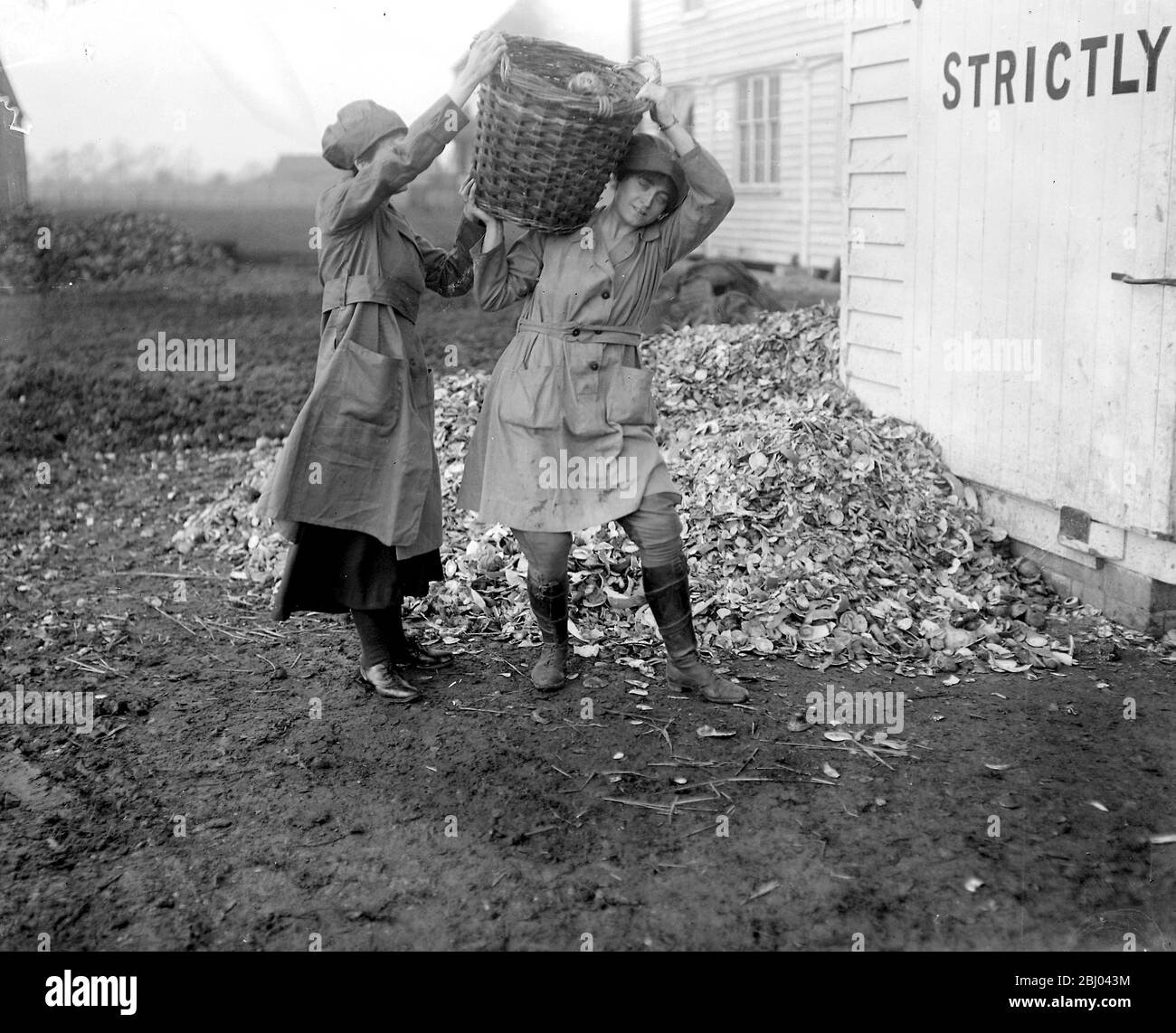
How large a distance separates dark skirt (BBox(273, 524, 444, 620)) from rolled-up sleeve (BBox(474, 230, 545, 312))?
101 centimetres

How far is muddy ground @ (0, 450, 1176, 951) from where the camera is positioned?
3.25 metres

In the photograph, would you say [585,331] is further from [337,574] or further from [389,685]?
[389,685]

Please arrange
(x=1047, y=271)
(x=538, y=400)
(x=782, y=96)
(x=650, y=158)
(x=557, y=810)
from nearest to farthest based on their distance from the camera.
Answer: (x=557, y=810) → (x=650, y=158) → (x=538, y=400) → (x=1047, y=271) → (x=782, y=96)

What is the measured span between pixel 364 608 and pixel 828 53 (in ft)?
44.5

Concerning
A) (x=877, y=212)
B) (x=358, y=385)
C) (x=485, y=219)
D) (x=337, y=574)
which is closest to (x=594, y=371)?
(x=485, y=219)

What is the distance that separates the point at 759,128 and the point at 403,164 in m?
14.8

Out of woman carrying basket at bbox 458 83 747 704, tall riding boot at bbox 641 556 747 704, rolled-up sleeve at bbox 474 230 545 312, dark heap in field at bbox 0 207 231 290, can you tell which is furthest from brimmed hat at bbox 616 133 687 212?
dark heap in field at bbox 0 207 231 290

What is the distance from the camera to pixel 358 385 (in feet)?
14.5

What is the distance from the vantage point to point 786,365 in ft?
26.8

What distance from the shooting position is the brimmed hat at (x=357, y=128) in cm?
429

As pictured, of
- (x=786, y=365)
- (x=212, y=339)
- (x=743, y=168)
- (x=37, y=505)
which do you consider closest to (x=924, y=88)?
(x=786, y=365)

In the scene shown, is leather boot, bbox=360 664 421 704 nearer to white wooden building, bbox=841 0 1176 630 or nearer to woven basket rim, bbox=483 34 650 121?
woven basket rim, bbox=483 34 650 121

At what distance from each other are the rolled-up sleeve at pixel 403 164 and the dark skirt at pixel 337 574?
1.16 meters

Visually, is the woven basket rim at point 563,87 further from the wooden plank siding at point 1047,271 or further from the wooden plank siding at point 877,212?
the wooden plank siding at point 877,212
